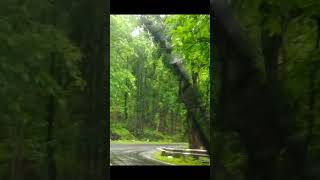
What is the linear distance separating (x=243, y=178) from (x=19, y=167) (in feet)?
8.63

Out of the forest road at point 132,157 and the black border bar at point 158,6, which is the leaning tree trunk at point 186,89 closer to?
the forest road at point 132,157

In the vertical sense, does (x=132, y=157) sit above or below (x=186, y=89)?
below

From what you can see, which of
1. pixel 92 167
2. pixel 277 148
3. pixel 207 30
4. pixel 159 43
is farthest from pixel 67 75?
pixel 159 43

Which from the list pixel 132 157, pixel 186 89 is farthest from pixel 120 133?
pixel 186 89

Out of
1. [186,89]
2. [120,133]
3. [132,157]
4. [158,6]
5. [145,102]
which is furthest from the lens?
[145,102]

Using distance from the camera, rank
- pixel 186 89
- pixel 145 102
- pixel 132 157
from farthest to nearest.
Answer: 1. pixel 145 102
2. pixel 132 157
3. pixel 186 89

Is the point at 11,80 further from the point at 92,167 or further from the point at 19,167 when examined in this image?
the point at 92,167

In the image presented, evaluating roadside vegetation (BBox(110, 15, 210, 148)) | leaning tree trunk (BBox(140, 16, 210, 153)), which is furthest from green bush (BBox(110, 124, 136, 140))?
leaning tree trunk (BBox(140, 16, 210, 153))

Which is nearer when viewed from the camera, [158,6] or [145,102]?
[158,6]

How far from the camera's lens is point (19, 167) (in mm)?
5828

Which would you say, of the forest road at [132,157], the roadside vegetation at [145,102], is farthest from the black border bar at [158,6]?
the roadside vegetation at [145,102]

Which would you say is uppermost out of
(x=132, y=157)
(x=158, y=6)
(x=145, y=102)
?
(x=158, y=6)

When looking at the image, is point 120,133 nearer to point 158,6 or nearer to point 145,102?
point 145,102

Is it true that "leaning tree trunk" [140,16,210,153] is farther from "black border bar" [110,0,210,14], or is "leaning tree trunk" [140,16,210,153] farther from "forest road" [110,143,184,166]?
"black border bar" [110,0,210,14]
